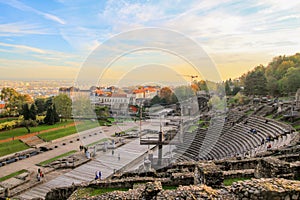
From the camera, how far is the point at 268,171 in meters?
6.46

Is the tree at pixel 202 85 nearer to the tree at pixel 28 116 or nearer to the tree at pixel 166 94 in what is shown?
the tree at pixel 166 94

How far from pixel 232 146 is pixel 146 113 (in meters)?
16.0

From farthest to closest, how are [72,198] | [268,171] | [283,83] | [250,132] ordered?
[283,83] → [250,132] → [72,198] → [268,171]

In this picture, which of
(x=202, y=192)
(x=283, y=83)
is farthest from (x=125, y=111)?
(x=283, y=83)

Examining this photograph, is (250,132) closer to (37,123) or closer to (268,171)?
(268,171)

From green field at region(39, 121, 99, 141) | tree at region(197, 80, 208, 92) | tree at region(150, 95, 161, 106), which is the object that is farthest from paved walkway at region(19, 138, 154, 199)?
tree at region(197, 80, 208, 92)

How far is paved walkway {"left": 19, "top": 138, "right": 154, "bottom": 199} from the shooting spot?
15719 mm

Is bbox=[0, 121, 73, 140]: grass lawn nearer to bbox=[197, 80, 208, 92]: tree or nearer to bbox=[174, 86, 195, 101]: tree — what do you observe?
bbox=[174, 86, 195, 101]: tree

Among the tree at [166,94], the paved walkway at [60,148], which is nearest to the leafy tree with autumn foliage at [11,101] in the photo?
the paved walkway at [60,148]

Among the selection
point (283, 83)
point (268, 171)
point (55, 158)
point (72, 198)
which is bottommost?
point (55, 158)

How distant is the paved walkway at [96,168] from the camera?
15.7m

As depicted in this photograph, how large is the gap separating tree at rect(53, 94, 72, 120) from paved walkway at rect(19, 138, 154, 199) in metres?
23.3

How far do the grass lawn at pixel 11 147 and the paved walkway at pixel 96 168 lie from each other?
11.0 meters

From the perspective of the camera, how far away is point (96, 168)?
19.7 m
